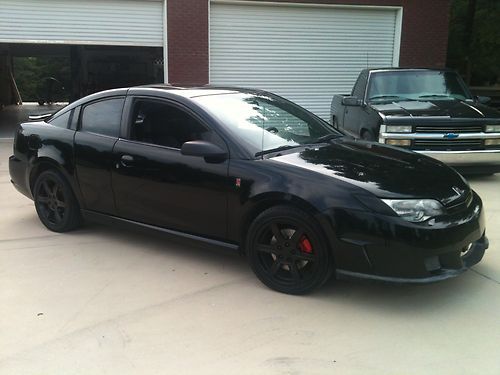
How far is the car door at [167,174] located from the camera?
414cm

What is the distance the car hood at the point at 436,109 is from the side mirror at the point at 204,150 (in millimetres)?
4166

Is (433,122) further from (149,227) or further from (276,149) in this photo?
(149,227)

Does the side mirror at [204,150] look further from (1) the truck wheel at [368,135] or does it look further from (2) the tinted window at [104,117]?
(1) the truck wheel at [368,135]

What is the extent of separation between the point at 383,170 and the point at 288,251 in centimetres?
95

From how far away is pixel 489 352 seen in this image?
10.1 feet

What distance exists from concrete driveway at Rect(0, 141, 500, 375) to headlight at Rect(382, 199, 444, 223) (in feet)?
2.25

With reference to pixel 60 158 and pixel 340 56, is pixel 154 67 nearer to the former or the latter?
pixel 340 56

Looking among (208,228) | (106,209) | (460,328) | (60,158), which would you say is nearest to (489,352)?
(460,328)

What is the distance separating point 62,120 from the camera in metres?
5.36

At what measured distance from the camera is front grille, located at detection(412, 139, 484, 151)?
24.3 feet

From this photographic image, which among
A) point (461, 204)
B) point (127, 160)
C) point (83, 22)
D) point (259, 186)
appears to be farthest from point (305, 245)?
point (83, 22)

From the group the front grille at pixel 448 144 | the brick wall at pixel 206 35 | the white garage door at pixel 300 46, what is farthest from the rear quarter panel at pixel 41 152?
the white garage door at pixel 300 46

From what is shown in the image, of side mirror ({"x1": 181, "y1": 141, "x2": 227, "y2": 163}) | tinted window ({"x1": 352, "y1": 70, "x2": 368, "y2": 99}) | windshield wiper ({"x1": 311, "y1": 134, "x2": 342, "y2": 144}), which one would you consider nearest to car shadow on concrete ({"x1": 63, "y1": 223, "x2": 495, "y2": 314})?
side mirror ({"x1": 181, "y1": 141, "x2": 227, "y2": 163})

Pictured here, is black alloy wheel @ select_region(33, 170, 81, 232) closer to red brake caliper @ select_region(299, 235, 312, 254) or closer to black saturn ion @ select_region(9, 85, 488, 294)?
black saturn ion @ select_region(9, 85, 488, 294)
